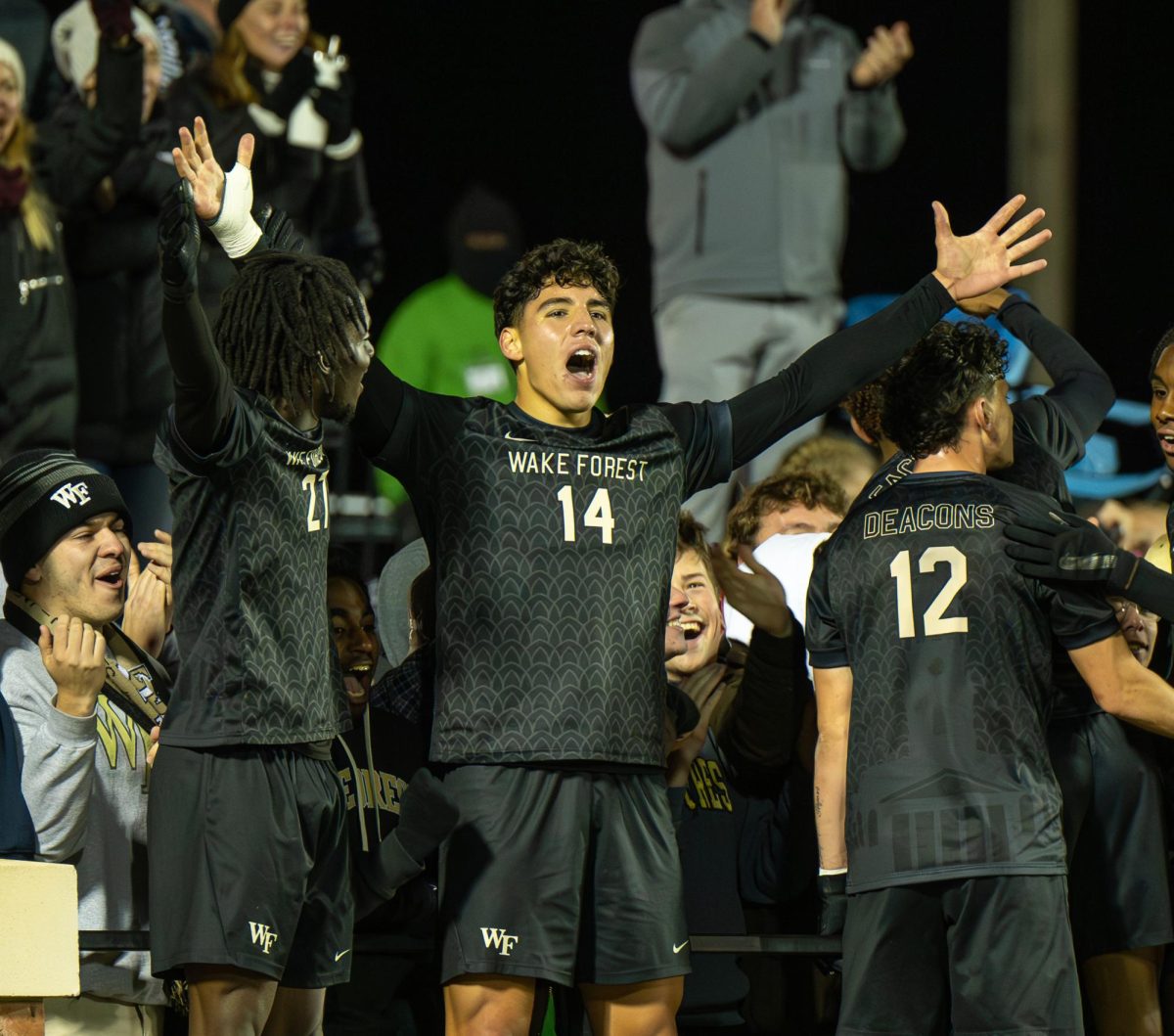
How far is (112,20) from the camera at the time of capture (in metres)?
7.34

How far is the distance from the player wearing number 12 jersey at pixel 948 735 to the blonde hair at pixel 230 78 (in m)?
4.68

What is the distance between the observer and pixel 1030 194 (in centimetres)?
806

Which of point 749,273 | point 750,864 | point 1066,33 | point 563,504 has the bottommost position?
point 750,864

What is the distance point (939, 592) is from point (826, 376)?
0.53 metres

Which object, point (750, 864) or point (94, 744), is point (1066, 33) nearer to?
point (750, 864)

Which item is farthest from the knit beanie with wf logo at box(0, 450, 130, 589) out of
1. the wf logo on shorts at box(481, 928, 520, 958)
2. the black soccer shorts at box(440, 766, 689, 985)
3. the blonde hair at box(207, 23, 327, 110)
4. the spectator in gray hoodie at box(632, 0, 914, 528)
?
the spectator in gray hoodie at box(632, 0, 914, 528)

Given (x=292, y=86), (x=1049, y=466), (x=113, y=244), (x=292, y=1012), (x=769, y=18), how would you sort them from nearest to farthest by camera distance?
(x=292, y=1012)
(x=1049, y=466)
(x=113, y=244)
(x=292, y=86)
(x=769, y=18)

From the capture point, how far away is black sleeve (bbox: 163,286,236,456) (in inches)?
122

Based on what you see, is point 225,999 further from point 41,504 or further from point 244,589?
point 41,504

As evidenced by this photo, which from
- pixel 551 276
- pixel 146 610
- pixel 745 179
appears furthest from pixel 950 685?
pixel 745 179

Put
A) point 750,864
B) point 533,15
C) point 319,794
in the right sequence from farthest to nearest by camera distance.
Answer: point 533,15
point 750,864
point 319,794

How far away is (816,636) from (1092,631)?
58 cm

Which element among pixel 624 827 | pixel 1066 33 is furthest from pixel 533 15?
pixel 624 827

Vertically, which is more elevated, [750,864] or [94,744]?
[94,744]
